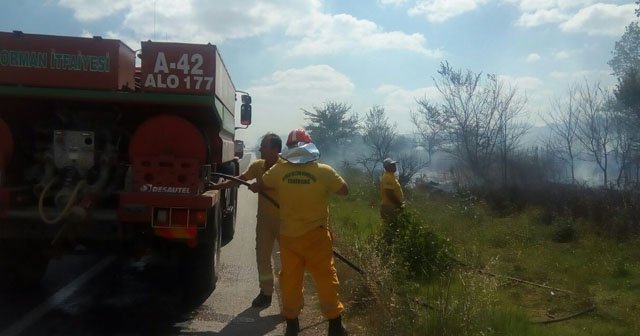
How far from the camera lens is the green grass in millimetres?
5258

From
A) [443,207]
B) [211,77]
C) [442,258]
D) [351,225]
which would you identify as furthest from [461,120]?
[211,77]

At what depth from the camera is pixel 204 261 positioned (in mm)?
7230

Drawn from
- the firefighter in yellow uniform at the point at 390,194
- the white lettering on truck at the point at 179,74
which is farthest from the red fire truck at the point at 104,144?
the firefighter in yellow uniform at the point at 390,194

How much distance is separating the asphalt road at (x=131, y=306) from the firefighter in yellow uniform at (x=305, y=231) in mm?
734

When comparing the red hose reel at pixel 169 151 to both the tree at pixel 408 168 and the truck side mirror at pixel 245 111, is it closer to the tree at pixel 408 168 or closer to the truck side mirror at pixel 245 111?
the truck side mirror at pixel 245 111

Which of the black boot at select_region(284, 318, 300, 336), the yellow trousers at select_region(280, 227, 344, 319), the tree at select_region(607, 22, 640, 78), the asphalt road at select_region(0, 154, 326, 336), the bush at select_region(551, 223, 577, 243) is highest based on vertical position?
the tree at select_region(607, 22, 640, 78)

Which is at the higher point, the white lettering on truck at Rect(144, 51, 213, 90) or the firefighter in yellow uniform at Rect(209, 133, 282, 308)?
the white lettering on truck at Rect(144, 51, 213, 90)

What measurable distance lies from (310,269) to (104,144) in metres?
2.59

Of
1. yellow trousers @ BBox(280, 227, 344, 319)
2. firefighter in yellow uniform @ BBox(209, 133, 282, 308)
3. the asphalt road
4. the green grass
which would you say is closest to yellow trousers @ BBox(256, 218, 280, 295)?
firefighter in yellow uniform @ BBox(209, 133, 282, 308)

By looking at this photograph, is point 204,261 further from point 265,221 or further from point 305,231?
point 305,231

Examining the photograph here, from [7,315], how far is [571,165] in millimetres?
20034

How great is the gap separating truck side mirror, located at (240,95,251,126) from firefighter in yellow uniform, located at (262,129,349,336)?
7.72m

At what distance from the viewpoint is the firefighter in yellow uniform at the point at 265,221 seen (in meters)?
7.15

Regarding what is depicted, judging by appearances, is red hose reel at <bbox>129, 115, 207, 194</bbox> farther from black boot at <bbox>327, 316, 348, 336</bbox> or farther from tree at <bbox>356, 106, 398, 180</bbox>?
tree at <bbox>356, 106, 398, 180</bbox>
